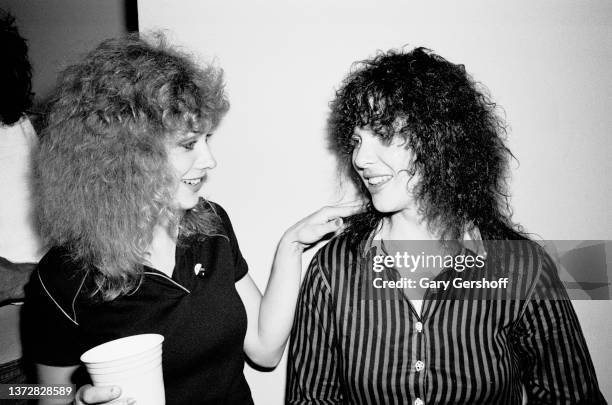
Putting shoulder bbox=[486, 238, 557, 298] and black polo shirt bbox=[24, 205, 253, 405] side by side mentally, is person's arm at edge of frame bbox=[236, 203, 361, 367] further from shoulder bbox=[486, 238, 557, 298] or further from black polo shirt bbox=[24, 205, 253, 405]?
shoulder bbox=[486, 238, 557, 298]

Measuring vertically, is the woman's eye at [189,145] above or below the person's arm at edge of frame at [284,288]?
above

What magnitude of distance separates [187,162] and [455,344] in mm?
880

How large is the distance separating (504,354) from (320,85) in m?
0.97

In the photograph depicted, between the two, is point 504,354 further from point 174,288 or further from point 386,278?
point 174,288

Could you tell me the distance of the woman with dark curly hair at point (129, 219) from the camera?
2.81 ft

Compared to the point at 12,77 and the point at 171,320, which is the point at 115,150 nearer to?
the point at 171,320

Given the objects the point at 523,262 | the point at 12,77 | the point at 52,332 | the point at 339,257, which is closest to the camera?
the point at 52,332

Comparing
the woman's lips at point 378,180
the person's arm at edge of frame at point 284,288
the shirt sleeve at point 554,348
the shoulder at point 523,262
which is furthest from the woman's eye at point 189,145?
the shirt sleeve at point 554,348

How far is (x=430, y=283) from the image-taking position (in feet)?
3.23

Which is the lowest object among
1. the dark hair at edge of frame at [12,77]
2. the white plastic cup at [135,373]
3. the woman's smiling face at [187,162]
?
the white plastic cup at [135,373]

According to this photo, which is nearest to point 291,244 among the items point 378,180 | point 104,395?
point 378,180

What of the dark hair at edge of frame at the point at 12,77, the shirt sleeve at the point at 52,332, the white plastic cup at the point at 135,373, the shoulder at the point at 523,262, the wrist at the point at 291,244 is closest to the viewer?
the white plastic cup at the point at 135,373

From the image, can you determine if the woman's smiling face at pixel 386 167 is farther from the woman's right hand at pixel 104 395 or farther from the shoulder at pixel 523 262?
the woman's right hand at pixel 104 395

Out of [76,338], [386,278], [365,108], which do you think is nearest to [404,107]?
[365,108]
